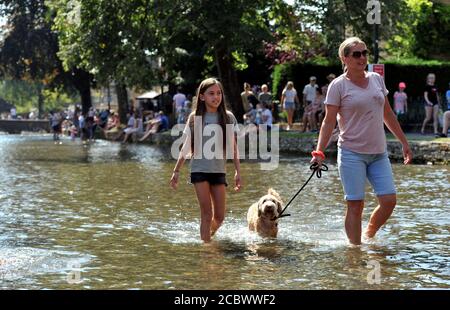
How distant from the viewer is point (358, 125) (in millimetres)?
8844

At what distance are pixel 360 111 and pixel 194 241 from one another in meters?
2.39

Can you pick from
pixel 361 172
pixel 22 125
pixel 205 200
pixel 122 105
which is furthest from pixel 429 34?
pixel 22 125

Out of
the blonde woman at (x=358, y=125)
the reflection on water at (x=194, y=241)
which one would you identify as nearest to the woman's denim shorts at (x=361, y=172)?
the blonde woman at (x=358, y=125)

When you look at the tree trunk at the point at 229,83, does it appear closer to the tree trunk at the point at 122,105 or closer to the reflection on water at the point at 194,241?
the reflection on water at the point at 194,241

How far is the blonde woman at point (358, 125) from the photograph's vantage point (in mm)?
8781

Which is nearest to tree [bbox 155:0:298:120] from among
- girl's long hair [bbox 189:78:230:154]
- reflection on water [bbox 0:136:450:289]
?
reflection on water [bbox 0:136:450:289]

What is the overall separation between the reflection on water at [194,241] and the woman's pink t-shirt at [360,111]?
1.06m

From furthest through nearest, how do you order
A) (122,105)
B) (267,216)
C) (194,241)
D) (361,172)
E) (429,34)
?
(122,105)
(429,34)
(267,216)
(194,241)
(361,172)

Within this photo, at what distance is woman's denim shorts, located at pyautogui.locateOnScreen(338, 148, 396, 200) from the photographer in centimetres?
894

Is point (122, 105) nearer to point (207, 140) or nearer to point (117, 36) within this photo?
point (117, 36)

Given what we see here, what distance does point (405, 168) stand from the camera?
20141mm

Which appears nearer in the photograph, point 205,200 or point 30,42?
point 205,200

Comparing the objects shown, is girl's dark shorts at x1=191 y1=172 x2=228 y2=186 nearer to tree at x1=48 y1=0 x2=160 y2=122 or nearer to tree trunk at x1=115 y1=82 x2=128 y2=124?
tree at x1=48 y1=0 x2=160 y2=122

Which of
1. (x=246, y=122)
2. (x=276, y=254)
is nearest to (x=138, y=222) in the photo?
(x=276, y=254)
